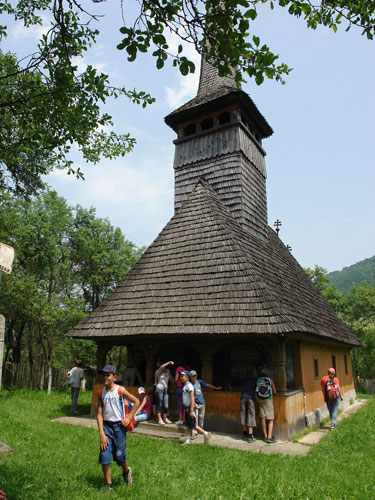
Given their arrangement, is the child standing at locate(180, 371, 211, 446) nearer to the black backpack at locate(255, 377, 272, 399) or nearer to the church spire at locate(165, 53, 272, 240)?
the black backpack at locate(255, 377, 272, 399)

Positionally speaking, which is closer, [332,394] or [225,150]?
[332,394]

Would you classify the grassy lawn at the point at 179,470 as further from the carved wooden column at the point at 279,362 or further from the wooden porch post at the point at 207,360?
the wooden porch post at the point at 207,360

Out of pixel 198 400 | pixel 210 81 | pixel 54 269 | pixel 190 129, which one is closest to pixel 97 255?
pixel 54 269

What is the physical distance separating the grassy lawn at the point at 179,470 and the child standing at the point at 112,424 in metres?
0.27

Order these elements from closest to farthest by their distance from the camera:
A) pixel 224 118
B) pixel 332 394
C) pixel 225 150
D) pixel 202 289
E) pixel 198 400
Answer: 1. pixel 198 400
2. pixel 332 394
3. pixel 202 289
4. pixel 225 150
5. pixel 224 118

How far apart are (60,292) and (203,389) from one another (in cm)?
1698

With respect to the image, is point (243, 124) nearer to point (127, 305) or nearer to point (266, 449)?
point (127, 305)

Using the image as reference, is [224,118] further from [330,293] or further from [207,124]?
[330,293]

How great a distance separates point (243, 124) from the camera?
47.1ft

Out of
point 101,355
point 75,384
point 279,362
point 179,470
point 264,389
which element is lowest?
point 179,470

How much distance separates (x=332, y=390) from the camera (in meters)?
9.31

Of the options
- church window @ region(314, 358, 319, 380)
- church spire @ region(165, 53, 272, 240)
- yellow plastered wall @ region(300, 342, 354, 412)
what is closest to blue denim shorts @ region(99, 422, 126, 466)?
yellow plastered wall @ region(300, 342, 354, 412)

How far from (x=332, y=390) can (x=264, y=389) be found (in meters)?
2.79

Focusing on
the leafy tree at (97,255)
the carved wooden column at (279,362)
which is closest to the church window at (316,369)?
the carved wooden column at (279,362)
